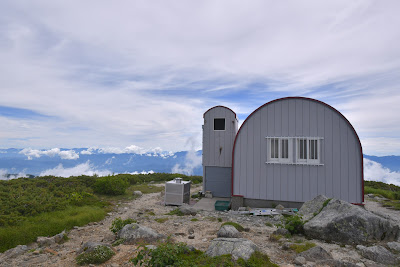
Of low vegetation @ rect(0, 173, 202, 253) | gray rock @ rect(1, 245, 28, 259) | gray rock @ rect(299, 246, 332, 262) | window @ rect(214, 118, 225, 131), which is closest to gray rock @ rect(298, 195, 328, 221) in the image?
gray rock @ rect(299, 246, 332, 262)

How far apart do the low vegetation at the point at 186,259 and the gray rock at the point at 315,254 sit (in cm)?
107

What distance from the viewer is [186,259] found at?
5.86 m

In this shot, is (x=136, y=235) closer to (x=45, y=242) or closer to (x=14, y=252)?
(x=45, y=242)

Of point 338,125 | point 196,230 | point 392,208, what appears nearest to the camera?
point 196,230

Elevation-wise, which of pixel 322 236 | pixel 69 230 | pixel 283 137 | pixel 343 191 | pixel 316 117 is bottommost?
pixel 69 230

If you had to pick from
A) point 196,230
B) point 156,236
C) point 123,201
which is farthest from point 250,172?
point 123,201

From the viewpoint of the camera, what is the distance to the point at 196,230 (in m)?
9.23

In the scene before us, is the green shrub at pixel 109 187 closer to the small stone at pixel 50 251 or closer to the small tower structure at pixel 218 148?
the small tower structure at pixel 218 148

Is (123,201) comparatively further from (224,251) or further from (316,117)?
(316,117)

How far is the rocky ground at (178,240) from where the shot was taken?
6554 mm

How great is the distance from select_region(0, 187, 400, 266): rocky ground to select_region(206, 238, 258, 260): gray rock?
68 centimetres

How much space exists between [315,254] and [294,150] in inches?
284

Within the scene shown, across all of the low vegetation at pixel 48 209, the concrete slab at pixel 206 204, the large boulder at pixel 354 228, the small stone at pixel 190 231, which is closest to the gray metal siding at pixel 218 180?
the concrete slab at pixel 206 204

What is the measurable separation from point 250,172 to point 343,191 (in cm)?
461
